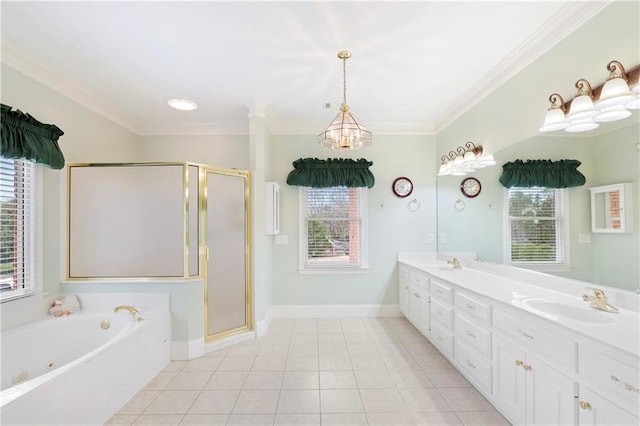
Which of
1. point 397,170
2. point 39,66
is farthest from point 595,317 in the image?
point 39,66

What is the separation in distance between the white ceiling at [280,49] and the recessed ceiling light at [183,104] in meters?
0.07

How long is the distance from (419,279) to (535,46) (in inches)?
94.0

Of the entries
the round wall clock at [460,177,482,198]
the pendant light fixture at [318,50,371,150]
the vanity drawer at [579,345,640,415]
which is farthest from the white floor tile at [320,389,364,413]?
the round wall clock at [460,177,482,198]

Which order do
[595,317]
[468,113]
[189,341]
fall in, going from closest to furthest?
1. [595,317]
2. [189,341]
3. [468,113]

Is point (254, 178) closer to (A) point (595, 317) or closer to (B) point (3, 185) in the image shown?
(B) point (3, 185)

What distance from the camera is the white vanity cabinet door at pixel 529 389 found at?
1.40m

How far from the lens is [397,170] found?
3934 millimetres

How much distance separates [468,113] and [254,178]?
2.61 m

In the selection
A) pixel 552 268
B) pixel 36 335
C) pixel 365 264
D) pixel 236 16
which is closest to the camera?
pixel 236 16

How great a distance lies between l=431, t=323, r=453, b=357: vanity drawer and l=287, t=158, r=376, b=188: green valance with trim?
190cm

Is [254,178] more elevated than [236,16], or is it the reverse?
[236,16]

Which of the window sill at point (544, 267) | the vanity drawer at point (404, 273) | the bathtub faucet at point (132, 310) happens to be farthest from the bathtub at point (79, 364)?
the window sill at point (544, 267)

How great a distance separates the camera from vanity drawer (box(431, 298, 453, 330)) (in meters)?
2.53

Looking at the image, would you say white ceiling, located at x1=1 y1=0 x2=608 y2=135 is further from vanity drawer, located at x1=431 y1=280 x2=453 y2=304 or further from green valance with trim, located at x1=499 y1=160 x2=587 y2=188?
vanity drawer, located at x1=431 y1=280 x2=453 y2=304
